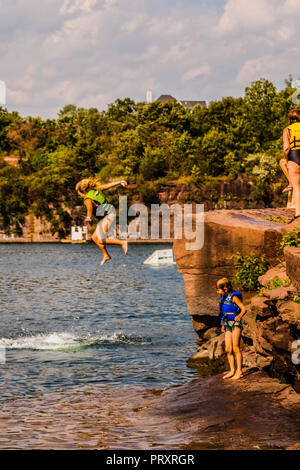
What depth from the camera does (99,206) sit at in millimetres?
12359

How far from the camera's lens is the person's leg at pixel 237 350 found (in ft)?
49.4

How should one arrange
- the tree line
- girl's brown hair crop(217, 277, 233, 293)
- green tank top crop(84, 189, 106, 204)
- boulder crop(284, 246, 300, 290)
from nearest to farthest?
green tank top crop(84, 189, 106, 204), boulder crop(284, 246, 300, 290), girl's brown hair crop(217, 277, 233, 293), the tree line

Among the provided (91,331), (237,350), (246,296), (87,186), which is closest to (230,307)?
(237,350)

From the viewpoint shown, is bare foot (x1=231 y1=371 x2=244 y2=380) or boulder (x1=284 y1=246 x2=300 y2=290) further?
bare foot (x1=231 y1=371 x2=244 y2=380)

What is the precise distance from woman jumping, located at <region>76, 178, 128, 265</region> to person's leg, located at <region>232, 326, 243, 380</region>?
13.2 feet

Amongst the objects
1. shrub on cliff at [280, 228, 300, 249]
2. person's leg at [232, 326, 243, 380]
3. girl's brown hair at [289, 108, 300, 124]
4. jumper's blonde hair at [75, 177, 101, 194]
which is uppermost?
girl's brown hair at [289, 108, 300, 124]

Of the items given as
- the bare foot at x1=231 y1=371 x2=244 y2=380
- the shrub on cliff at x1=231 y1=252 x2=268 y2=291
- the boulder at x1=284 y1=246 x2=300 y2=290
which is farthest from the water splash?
the boulder at x1=284 y1=246 x2=300 y2=290

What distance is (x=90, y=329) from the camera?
29281 mm

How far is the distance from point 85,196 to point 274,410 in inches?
224

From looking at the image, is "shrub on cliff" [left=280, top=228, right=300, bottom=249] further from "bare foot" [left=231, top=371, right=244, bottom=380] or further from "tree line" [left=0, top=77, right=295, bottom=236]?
"tree line" [left=0, top=77, right=295, bottom=236]

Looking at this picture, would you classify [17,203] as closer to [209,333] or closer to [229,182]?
[229,182]

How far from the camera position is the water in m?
19.3

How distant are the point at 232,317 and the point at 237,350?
84cm

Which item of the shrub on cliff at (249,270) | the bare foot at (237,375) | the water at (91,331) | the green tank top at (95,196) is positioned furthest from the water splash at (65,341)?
the green tank top at (95,196)
